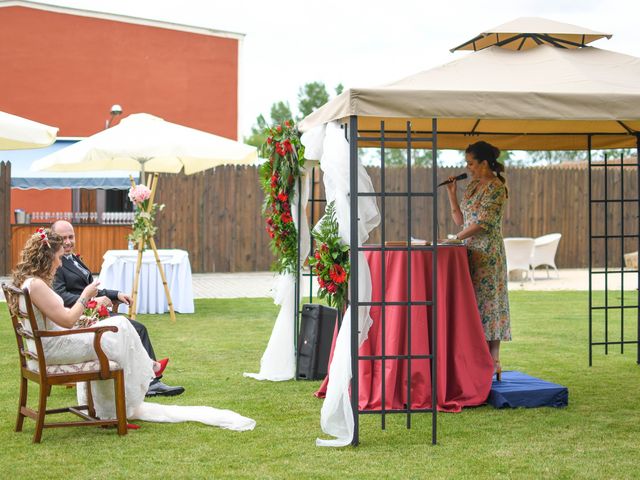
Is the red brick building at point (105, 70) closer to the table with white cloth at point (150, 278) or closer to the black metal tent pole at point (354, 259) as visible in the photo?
the table with white cloth at point (150, 278)

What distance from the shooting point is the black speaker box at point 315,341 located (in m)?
8.53

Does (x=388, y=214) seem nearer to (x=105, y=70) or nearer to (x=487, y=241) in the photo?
(x=105, y=70)

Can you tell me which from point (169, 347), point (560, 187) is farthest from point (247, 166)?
point (169, 347)

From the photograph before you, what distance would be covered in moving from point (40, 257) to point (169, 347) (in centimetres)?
453

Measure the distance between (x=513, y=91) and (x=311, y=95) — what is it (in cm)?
5500

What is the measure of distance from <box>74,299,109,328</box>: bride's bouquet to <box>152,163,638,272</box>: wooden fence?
1259 cm

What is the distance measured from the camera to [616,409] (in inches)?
287

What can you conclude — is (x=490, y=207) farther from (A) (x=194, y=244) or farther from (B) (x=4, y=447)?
(A) (x=194, y=244)

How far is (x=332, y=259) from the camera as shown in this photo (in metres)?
6.57

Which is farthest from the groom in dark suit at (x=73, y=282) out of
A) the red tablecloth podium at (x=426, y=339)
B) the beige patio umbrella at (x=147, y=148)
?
the beige patio umbrella at (x=147, y=148)

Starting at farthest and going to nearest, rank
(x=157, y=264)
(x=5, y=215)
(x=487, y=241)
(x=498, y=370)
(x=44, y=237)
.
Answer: (x=5, y=215)
(x=157, y=264)
(x=498, y=370)
(x=487, y=241)
(x=44, y=237)

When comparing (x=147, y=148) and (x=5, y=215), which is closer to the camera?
(x=147, y=148)

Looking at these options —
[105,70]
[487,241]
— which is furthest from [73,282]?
[105,70]

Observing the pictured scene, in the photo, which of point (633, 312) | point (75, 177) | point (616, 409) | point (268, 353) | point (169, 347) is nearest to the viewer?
point (616, 409)
